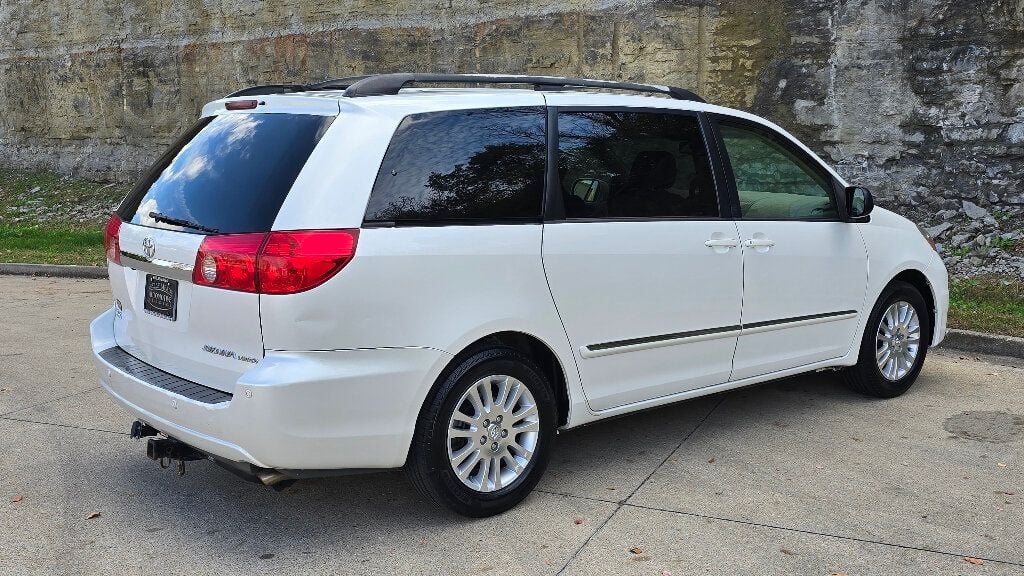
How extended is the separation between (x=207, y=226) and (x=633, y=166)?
1942 mm

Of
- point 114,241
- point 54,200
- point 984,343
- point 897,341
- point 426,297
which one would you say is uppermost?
point 114,241

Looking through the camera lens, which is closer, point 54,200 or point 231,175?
point 231,175

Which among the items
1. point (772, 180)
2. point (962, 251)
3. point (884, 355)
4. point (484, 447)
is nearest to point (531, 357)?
point (484, 447)

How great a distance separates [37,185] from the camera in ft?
65.2

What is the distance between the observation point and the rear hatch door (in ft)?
12.0

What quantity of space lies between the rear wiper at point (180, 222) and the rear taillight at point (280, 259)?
124 millimetres

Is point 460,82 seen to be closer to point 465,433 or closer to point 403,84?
point 403,84

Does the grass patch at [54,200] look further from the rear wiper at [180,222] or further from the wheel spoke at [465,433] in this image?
the wheel spoke at [465,433]

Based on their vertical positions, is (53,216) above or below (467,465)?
below

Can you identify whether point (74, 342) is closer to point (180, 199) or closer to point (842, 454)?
point (180, 199)

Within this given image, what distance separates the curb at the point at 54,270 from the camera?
11625 mm

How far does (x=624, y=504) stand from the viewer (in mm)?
4250

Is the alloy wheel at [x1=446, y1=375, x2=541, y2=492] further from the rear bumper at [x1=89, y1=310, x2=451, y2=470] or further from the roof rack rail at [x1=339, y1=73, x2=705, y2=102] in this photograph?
the roof rack rail at [x1=339, y1=73, x2=705, y2=102]

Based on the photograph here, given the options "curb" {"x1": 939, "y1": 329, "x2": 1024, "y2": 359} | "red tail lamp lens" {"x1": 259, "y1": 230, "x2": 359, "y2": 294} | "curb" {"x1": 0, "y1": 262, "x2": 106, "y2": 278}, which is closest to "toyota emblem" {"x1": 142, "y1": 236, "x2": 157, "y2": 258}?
"red tail lamp lens" {"x1": 259, "y1": 230, "x2": 359, "y2": 294}
